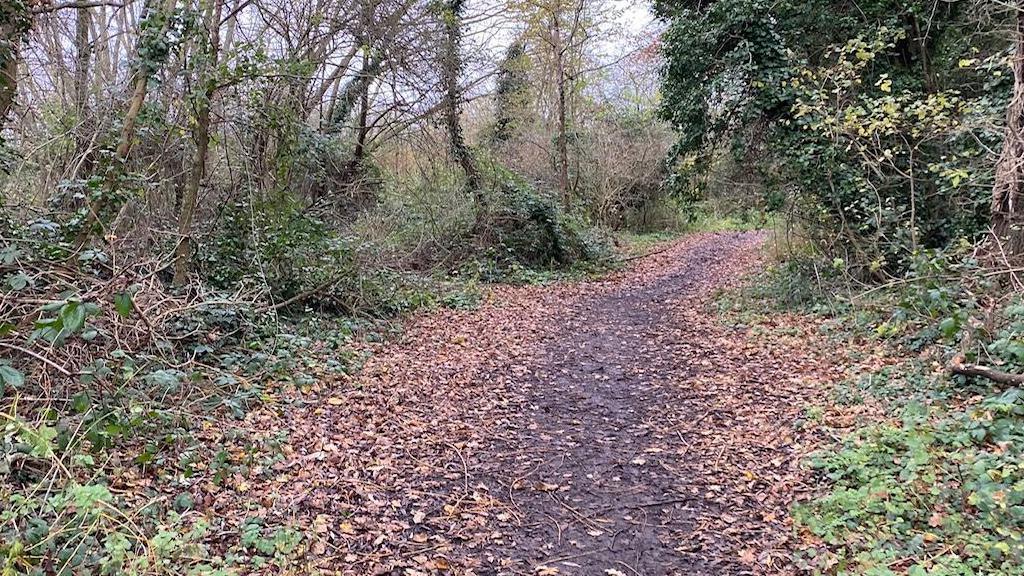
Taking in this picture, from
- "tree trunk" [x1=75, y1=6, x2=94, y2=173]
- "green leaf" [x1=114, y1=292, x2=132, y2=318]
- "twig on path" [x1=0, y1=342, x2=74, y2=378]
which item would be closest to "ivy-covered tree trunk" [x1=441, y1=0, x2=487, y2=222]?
"tree trunk" [x1=75, y1=6, x2=94, y2=173]

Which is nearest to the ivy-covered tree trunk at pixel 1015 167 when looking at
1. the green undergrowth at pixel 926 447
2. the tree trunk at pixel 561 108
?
the green undergrowth at pixel 926 447

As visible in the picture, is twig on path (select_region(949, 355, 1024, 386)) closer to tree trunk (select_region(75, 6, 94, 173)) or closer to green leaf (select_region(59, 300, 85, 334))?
green leaf (select_region(59, 300, 85, 334))

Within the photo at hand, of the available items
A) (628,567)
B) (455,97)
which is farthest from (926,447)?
(455,97)

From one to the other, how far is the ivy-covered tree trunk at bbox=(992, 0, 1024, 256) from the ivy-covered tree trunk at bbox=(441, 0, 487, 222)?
782cm

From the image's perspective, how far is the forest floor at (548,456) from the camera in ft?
12.1

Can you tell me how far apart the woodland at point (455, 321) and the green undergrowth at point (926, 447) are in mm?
28

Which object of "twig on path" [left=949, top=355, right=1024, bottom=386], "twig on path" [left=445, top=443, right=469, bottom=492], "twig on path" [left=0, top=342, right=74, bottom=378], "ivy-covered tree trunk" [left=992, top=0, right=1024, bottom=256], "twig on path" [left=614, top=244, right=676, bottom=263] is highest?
"ivy-covered tree trunk" [left=992, top=0, right=1024, bottom=256]

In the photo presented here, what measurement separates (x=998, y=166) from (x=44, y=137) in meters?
9.82

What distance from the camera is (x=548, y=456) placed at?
16.2 ft

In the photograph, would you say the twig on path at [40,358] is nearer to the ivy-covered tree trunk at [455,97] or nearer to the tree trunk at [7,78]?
the tree trunk at [7,78]

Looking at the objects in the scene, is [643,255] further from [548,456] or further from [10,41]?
[10,41]

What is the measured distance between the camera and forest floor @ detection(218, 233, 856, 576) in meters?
3.68

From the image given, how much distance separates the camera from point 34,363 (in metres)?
4.04

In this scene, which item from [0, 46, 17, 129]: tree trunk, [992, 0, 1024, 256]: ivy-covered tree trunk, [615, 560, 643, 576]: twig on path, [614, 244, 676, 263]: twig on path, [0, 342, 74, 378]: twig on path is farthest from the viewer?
[614, 244, 676, 263]: twig on path
